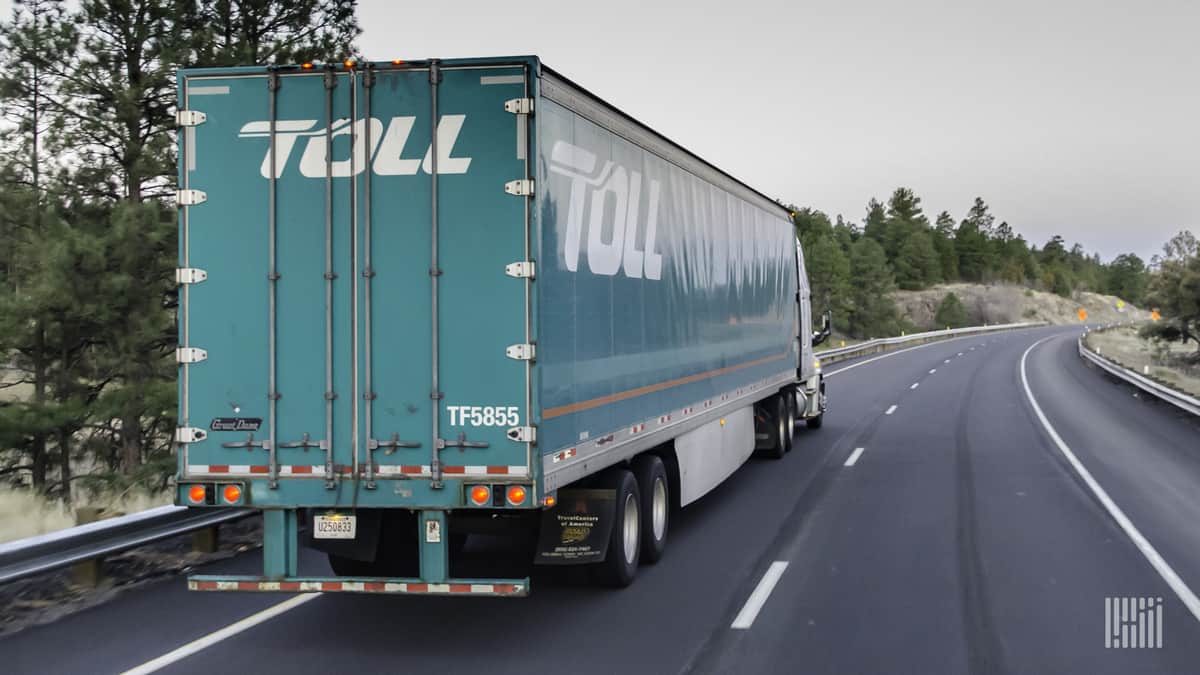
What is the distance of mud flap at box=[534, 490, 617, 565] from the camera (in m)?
7.80

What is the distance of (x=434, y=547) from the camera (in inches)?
267

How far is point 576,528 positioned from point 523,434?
1.47 metres

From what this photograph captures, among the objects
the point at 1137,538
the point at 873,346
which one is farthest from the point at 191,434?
the point at 873,346

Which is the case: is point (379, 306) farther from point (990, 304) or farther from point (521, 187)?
point (990, 304)

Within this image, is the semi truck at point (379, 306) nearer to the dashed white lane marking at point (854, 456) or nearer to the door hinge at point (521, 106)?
the door hinge at point (521, 106)

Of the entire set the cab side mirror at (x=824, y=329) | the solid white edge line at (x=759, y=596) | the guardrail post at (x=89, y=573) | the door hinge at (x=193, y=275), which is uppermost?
the door hinge at (x=193, y=275)

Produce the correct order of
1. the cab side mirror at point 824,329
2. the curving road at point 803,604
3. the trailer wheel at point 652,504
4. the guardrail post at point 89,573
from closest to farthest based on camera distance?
the curving road at point 803,604 → the guardrail post at point 89,573 → the trailer wheel at point 652,504 → the cab side mirror at point 824,329

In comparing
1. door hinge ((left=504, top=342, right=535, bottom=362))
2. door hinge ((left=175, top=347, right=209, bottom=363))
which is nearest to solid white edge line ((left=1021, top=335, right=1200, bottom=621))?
door hinge ((left=504, top=342, right=535, bottom=362))

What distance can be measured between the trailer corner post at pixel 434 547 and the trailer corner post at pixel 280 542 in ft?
3.09

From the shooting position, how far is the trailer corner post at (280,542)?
22.9 ft

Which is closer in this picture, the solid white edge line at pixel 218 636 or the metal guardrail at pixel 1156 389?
the solid white edge line at pixel 218 636

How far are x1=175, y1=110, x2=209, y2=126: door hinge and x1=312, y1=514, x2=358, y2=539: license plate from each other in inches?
112

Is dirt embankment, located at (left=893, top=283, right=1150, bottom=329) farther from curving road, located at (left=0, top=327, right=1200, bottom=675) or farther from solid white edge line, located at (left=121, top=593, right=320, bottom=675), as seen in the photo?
solid white edge line, located at (left=121, top=593, right=320, bottom=675)

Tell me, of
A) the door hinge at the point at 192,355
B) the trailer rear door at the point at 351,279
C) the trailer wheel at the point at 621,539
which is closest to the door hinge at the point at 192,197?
the trailer rear door at the point at 351,279
